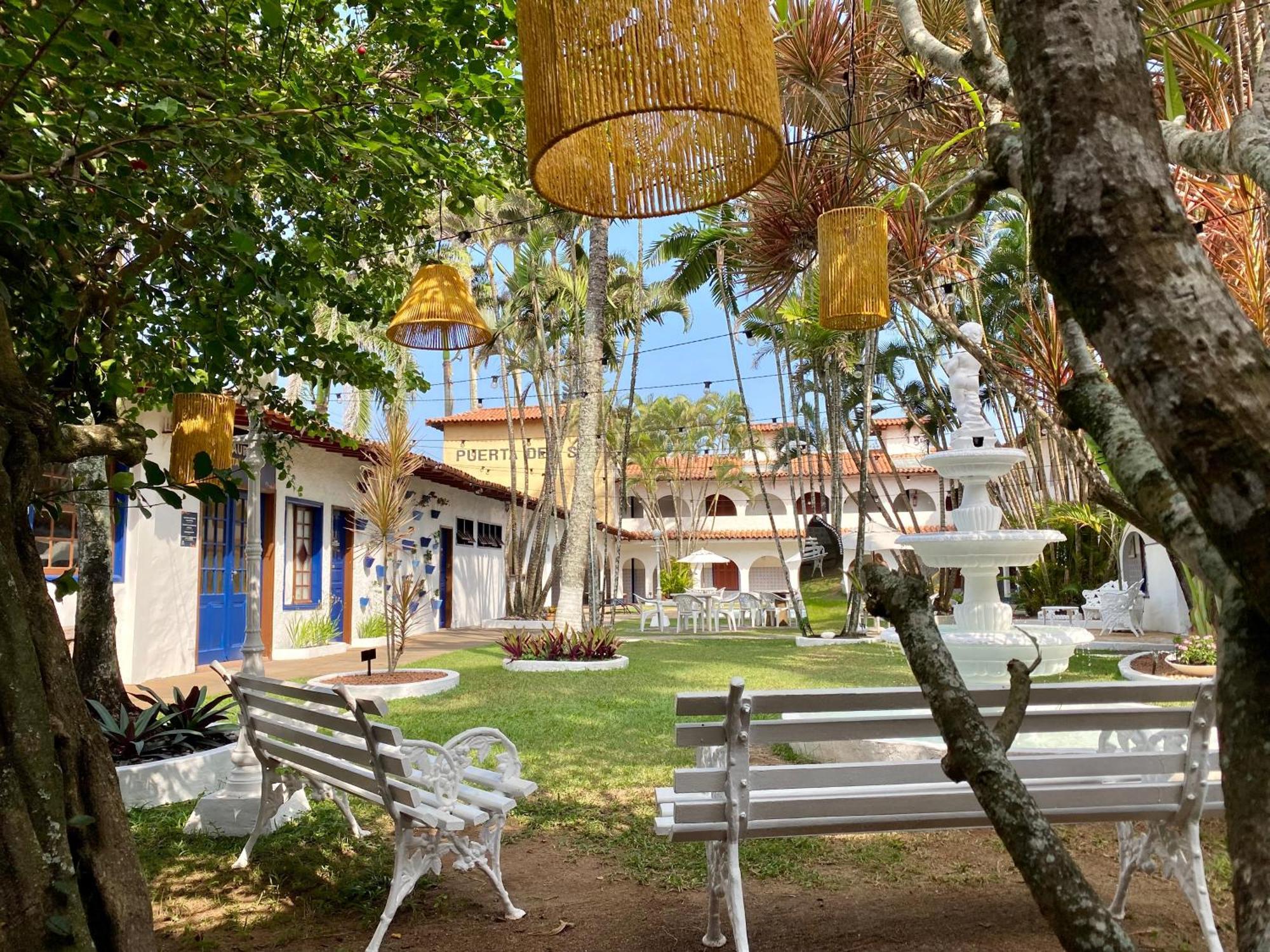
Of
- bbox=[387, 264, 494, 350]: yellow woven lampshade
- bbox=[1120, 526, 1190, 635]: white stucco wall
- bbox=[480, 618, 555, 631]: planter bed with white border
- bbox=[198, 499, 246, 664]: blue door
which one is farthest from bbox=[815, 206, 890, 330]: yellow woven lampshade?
bbox=[480, 618, 555, 631]: planter bed with white border

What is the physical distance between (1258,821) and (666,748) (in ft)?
18.0

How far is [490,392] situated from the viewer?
35594 mm

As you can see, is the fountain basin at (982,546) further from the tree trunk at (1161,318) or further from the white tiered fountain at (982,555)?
the tree trunk at (1161,318)

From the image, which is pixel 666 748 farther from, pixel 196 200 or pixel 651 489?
pixel 651 489

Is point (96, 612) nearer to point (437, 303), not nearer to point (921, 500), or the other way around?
point (437, 303)

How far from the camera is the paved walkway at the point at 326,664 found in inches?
383

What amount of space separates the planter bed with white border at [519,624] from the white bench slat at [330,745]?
1155cm

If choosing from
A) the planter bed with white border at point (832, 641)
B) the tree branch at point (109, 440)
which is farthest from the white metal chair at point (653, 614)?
the tree branch at point (109, 440)

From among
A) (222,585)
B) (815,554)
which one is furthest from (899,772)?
(815,554)

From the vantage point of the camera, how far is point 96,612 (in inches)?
232

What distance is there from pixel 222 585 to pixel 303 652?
1.72 metres

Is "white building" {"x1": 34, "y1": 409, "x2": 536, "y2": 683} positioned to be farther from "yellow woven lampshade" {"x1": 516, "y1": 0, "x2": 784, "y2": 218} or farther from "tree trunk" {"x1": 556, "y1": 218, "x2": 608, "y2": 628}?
"yellow woven lampshade" {"x1": 516, "y1": 0, "x2": 784, "y2": 218}

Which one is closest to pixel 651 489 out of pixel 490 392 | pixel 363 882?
pixel 490 392

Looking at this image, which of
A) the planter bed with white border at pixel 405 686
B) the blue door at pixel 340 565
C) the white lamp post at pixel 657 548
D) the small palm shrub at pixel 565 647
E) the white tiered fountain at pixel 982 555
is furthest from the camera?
the white lamp post at pixel 657 548
